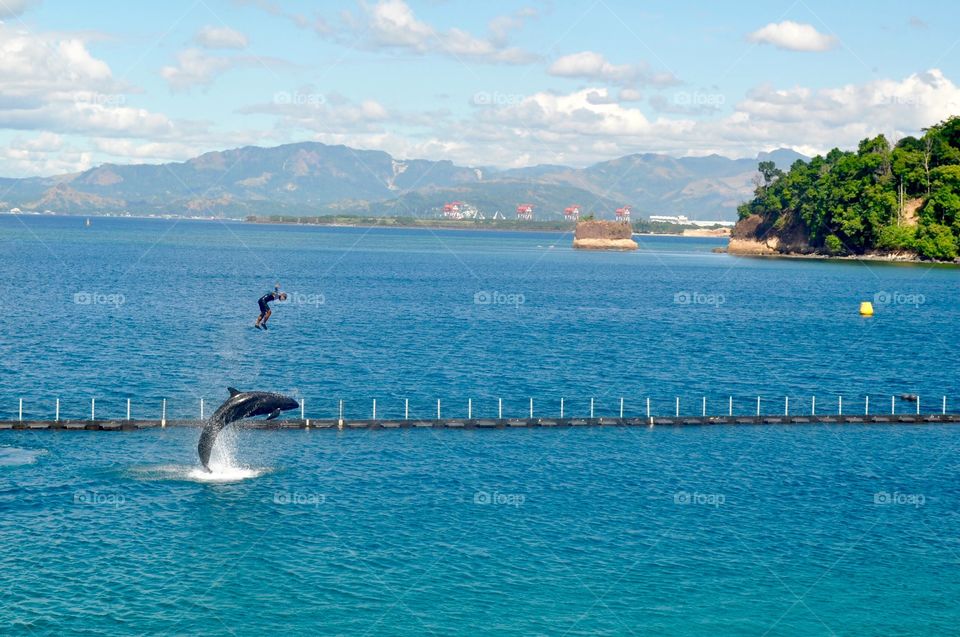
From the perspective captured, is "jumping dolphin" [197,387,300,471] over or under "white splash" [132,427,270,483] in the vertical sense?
over

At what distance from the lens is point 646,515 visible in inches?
2199

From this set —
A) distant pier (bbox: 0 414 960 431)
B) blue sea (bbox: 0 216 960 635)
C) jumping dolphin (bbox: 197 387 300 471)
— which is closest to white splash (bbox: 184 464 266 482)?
blue sea (bbox: 0 216 960 635)

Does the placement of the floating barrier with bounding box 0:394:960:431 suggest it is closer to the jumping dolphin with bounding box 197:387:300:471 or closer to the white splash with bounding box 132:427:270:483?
the white splash with bounding box 132:427:270:483

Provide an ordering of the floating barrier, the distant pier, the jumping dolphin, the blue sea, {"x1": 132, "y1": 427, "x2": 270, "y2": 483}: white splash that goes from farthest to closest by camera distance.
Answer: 1. the floating barrier
2. the distant pier
3. {"x1": 132, "y1": 427, "x2": 270, "y2": 483}: white splash
4. the jumping dolphin
5. the blue sea

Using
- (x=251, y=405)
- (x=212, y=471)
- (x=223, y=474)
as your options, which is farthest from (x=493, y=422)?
(x=251, y=405)

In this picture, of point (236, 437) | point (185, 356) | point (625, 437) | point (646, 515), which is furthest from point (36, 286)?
point (646, 515)

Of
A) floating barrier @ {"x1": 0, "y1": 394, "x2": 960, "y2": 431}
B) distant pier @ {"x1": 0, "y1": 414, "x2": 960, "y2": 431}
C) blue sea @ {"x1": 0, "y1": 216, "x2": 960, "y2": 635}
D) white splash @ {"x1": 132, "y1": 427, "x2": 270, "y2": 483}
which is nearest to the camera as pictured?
blue sea @ {"x1": 0, "y1": 216, "x2": 960, "y2": 635}

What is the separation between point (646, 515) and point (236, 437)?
30369 mm

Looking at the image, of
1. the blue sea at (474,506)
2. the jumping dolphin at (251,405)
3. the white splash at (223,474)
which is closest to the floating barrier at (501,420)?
the blue sea at (474,506)

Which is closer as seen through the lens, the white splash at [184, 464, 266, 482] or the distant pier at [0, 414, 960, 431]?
the white splash at [184, 464, 266, 482]

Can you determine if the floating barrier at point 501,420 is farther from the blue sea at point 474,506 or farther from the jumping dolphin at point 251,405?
the jumping dolphin at point 251,405

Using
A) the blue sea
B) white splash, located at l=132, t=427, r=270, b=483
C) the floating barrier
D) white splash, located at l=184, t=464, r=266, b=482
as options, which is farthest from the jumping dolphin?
the floating barrier

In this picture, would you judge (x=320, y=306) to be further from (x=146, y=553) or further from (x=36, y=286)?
(x=146, y=553)

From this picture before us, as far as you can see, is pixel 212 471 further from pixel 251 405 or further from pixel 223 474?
pixel 251 405
